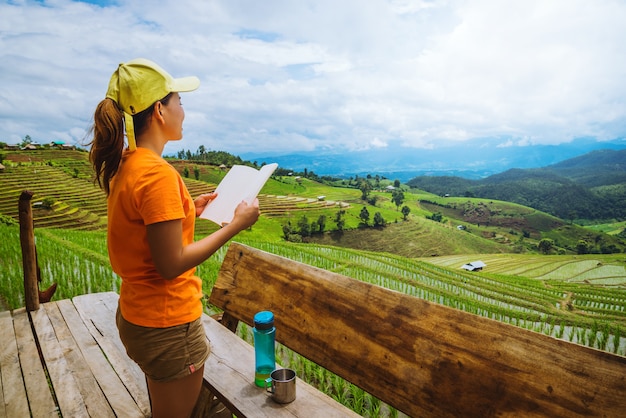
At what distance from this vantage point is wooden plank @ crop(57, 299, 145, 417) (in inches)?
65.7

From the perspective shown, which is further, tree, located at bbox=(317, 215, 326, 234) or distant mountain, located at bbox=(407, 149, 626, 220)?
distant mountain, located at bbox=(407, 149, 626, 220)

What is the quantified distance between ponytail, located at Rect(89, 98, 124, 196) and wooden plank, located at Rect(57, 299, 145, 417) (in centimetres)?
131

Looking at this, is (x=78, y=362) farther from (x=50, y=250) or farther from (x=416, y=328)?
(x=50, y=250)

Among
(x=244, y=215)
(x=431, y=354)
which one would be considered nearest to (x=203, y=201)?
(x=244, y=215)

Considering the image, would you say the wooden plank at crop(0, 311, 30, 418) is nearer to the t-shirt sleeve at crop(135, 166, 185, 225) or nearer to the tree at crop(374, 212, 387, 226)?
the t-shirt sleeve at crop(135, 166, 185, 225)

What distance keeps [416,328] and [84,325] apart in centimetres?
236

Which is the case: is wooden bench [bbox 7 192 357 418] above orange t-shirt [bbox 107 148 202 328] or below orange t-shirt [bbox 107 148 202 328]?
below

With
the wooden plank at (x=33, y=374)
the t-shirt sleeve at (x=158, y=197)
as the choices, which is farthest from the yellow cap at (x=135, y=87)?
the wooden plank at (x=33, y=374)

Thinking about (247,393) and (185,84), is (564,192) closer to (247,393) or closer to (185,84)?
(247,393)

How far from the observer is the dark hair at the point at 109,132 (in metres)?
0.86

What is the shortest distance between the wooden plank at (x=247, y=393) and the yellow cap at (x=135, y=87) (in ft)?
2.93

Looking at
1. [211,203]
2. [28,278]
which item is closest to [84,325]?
[28,278]

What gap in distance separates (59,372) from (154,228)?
1.74 metres

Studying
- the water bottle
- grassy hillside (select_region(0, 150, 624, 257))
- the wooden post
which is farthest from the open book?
grassy hillside (select_region(0, 150, 624, 257))
